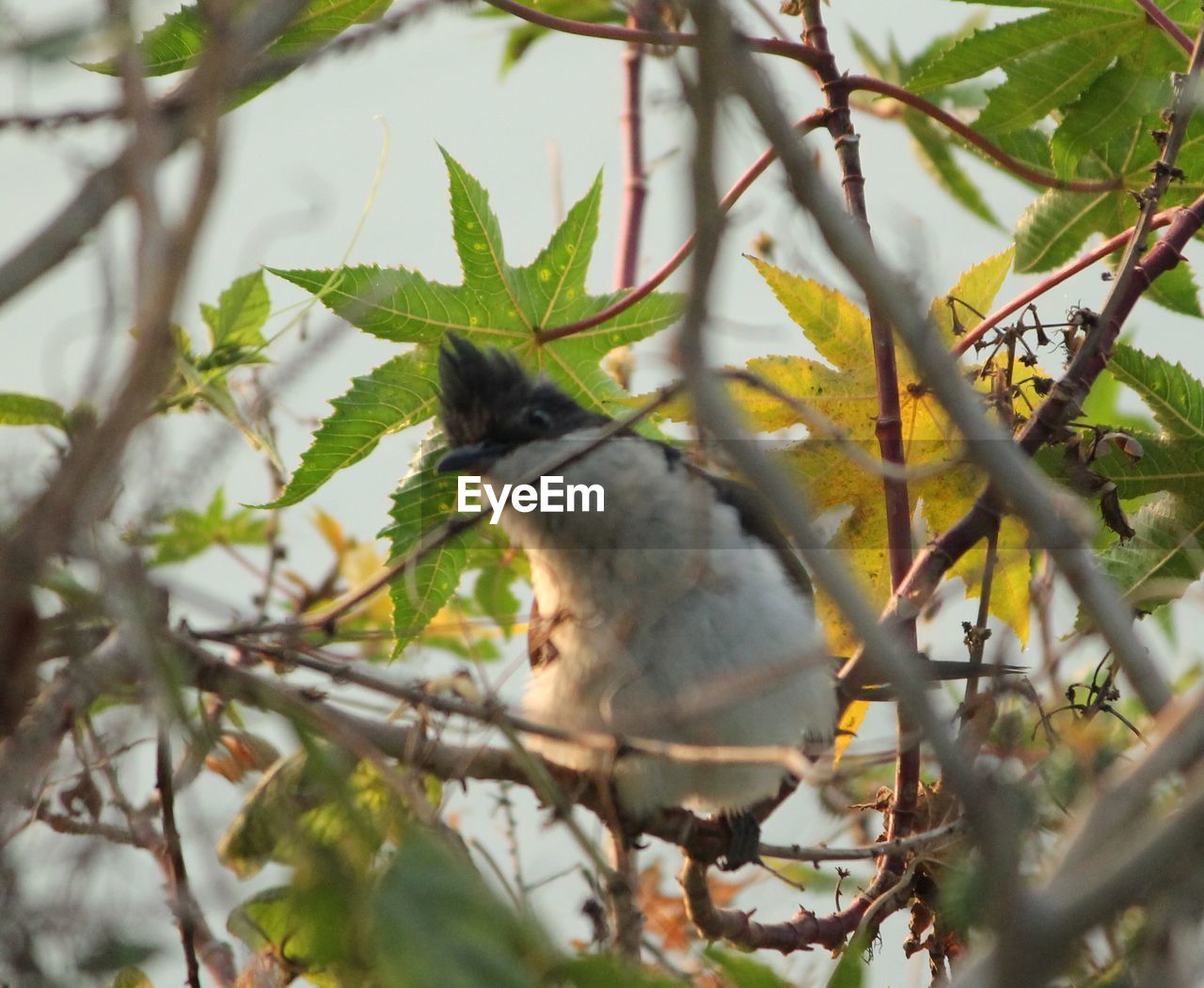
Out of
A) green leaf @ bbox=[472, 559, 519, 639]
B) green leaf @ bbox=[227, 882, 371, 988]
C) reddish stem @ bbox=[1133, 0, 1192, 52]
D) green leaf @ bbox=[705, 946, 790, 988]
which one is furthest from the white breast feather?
green leaf @ bbox=[227, 882, 371, 988]

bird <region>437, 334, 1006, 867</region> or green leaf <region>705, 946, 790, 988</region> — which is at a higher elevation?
bird <region>437, 334, 1006, 867</region>

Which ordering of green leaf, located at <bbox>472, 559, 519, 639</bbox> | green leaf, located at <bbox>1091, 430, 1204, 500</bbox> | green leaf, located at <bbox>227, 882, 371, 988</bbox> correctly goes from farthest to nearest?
green leaf, located at <bbox>472, 559, 519, 639</bbox> < green leaf, located at <bbox>1091, 430, 1204, 500</bbox> < green leaf, located at <bbox>227, 882, 371, 988</bbox>

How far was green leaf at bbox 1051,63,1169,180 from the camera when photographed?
12.4 feet

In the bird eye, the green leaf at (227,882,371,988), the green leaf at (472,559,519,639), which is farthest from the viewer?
the green leaf at (472,559,519,639)

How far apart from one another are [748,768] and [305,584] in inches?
68.6

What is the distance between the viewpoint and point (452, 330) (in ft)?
13.0

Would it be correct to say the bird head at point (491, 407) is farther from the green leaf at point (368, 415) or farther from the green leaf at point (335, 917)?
the green leaf at point (335, 917)

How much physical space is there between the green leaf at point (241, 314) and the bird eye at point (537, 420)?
2.95 feet

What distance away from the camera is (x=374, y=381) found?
390cm

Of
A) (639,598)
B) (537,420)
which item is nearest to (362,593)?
(639,598)

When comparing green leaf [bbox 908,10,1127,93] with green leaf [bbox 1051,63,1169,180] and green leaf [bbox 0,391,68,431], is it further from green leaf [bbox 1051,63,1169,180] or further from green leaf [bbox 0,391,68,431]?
green leaf [bbox 0,391,68,431]

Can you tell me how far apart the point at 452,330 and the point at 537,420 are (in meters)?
0.46

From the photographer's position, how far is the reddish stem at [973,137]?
12.1 feet

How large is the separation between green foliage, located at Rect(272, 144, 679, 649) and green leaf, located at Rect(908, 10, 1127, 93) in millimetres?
985
